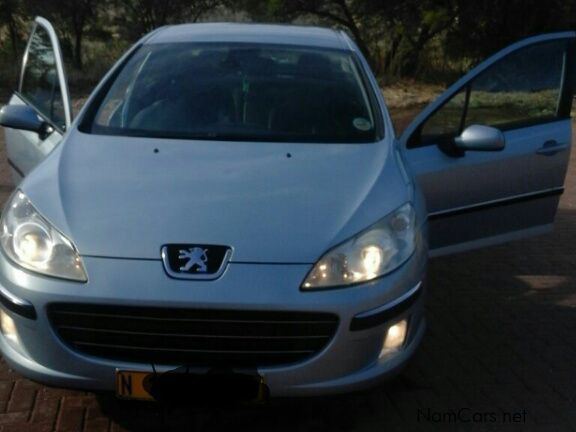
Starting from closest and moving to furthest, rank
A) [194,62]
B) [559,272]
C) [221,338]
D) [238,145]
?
[221,338] → [238,145] → [194,62] → [559,272]

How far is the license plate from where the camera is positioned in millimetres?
3564

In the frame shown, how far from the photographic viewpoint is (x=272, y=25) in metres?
5.89

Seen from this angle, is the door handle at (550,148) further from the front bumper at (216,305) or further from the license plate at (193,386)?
the license plate at (193,386)

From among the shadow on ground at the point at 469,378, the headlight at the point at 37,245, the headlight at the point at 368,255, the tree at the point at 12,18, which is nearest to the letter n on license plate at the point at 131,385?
the shadow on ground at the point at 469,378

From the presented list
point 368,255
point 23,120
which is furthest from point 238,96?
point 368,255

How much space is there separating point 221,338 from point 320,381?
0.40m

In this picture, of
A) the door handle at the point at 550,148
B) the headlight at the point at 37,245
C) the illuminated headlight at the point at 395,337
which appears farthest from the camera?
the door handle at the point at 550,148

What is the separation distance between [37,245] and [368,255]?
1236 mm

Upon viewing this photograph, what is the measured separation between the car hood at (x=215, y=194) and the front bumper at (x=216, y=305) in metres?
0.10

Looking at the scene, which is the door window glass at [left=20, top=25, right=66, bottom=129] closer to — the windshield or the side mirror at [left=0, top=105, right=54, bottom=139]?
the side mirror at [left=0, top=105, right=54, bottom=139]

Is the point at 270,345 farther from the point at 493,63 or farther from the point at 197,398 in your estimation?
the point at 493,63

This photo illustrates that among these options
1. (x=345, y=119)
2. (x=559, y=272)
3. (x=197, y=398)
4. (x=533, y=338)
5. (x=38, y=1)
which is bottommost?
(x=38, y=1)

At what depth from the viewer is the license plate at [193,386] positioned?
3564 mm

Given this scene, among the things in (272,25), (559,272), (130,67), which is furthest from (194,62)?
(559,272)
